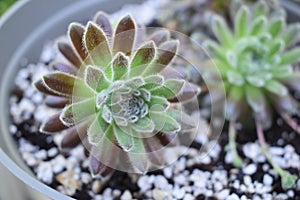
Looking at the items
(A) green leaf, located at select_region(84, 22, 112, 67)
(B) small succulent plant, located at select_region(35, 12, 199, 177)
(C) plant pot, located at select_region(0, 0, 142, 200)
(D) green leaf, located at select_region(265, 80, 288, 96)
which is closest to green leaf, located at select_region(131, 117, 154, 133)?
(B) small succulent plant, located at select_region(35, 12, 199, 177)

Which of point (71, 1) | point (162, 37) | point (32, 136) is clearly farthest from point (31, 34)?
point (162, 37)

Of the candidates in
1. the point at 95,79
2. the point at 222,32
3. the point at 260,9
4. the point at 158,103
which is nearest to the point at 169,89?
the point at 158,103

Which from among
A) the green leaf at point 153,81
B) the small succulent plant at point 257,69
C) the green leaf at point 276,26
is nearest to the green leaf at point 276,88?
the small succulent plant at point 257,69

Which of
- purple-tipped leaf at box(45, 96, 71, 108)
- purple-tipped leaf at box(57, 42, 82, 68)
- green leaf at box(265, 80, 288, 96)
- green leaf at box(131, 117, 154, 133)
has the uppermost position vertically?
purple-tipped leaf at box(57, 42, 82, 68)

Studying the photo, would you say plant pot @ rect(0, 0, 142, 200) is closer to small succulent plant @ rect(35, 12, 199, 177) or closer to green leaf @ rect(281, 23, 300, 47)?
small succulent plant @ rect(35, 12, 199, 177)

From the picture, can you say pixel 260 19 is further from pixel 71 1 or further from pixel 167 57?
pixel 71 1

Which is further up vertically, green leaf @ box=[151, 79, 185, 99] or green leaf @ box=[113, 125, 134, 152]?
green leaf @ box=[151, 79, 185, 99]
